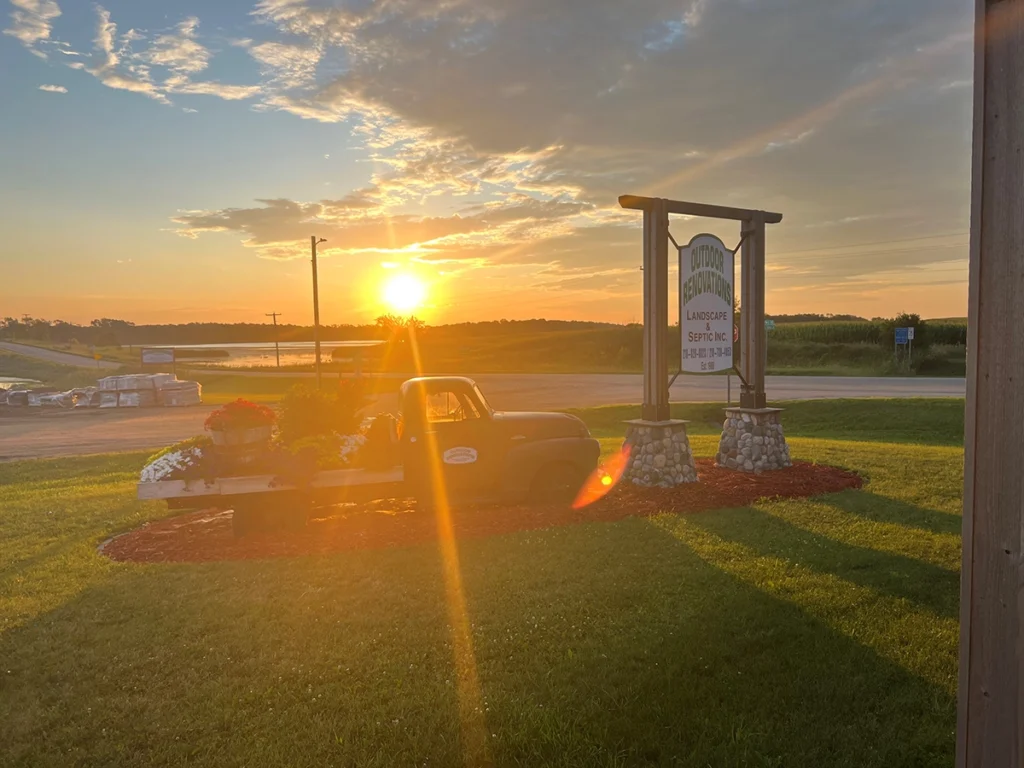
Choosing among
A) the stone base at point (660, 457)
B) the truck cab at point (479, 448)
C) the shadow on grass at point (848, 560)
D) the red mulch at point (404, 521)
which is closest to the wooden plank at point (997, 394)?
the shadow on grass at point (848, 560)

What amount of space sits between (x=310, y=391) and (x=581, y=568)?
440 cm

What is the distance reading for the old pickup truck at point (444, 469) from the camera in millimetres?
7961

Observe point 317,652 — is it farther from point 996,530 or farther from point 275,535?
point 996,530

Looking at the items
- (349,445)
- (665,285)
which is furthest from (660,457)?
(349,445)

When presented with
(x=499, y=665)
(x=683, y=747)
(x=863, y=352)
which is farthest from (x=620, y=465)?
(x=863, y=352)

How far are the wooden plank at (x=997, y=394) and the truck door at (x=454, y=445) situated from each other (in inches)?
261

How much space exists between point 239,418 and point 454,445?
266 centimetres

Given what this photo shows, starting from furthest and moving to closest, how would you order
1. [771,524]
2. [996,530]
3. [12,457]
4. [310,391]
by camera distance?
1. [12,457]
2. [310,391]
3. [771,524]
4. [996,530]

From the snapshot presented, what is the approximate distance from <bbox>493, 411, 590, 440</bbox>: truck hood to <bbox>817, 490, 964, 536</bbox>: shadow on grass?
3.63 meters

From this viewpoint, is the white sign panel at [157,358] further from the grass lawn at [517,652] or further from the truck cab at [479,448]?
the truck cab at [479,448]

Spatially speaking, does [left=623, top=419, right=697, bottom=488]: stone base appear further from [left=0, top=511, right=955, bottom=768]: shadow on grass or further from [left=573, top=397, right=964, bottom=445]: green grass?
[left=573, top=397, right=964, bottom=445]: green grass

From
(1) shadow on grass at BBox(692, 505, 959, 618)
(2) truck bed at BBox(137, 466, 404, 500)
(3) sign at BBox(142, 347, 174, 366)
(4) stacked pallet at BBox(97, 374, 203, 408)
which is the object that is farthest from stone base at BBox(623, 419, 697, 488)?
(3) sign at BBox(142, 347, 174, 366)

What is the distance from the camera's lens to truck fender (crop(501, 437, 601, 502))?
8.99m

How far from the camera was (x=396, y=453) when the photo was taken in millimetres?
8438
